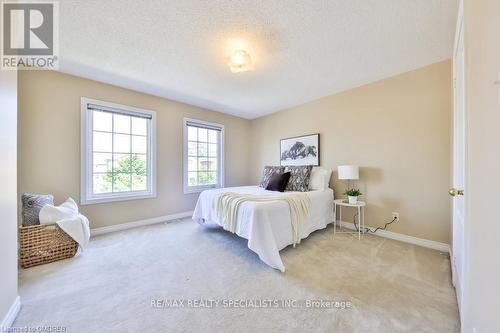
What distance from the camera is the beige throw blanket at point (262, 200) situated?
239cm

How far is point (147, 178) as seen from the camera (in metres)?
3.46

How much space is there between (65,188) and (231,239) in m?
2.45

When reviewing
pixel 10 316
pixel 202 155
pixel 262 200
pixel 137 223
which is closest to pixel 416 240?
pixel 262 200

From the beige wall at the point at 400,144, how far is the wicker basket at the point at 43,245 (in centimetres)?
387

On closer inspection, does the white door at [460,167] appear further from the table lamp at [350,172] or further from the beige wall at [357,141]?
the table lamp at [350,172]

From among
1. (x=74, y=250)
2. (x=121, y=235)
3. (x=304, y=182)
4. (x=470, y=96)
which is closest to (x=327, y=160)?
(x=304, y=182)

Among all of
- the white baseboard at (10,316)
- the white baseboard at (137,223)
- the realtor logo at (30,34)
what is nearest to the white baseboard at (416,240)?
the white baseboard at (137,223)

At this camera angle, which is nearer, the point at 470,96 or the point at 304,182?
the point at 470,96

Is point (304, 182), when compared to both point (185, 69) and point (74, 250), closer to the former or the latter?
point (185, 69)

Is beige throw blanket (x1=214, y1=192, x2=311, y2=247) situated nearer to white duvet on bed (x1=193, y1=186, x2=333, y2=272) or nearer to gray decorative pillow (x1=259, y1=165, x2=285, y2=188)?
white duvet on bed (x1=193, y1=186, x2=333, y2=272)

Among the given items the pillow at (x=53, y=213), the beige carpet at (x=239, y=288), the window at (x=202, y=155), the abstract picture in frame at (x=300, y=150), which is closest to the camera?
the beige carpet at (x=239, y=288)

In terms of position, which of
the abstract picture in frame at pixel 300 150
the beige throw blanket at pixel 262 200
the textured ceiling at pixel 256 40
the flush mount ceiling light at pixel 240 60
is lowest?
the beige throw blanket at pixel 262 200

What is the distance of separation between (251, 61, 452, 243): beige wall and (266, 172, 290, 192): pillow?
0.83 meters

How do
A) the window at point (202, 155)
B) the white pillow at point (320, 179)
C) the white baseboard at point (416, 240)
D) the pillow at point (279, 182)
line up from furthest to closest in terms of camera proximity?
the window at point (202, 155) < the pillow at point (279, 182) < the white pillow at point (320, 179) < the white baseboard at point (416, 240)
